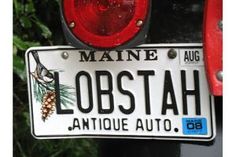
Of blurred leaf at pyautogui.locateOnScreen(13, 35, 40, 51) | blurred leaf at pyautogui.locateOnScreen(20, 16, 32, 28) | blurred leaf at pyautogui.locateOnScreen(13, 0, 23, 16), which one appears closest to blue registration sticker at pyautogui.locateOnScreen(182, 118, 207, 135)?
blurred leaf at pyautogui.locateOnScreen(13, 35, 40, 51)

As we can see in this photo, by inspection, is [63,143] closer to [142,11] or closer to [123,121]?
[123,121]

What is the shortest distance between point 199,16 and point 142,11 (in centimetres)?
16

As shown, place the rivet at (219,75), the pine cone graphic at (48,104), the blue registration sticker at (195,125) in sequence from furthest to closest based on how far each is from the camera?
the pine cone graphic at (48,104), the blue registration sticker at (195,125), the rivet at (219,75)

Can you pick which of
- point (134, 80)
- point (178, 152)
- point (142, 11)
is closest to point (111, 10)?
point (142, 11)

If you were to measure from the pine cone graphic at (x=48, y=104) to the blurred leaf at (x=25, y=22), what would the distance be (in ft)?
1.13

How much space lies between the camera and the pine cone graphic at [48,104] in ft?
5.53

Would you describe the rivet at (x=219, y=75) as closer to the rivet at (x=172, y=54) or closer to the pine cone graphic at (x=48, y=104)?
the rivet at (x=172, y=54)

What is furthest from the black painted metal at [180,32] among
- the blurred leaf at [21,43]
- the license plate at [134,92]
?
the blurred leaf at [21,43]

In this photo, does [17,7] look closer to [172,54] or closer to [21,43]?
[21,43]

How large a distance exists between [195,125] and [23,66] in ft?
2.12

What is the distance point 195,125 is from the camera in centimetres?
157

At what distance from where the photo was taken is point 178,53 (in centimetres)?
158

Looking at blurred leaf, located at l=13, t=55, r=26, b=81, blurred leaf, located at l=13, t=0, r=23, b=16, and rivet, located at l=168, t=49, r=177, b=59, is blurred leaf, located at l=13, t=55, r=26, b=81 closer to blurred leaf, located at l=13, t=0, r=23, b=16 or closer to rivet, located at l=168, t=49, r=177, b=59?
blurred leaf, located at l=13, t=0, r=23, b=16
